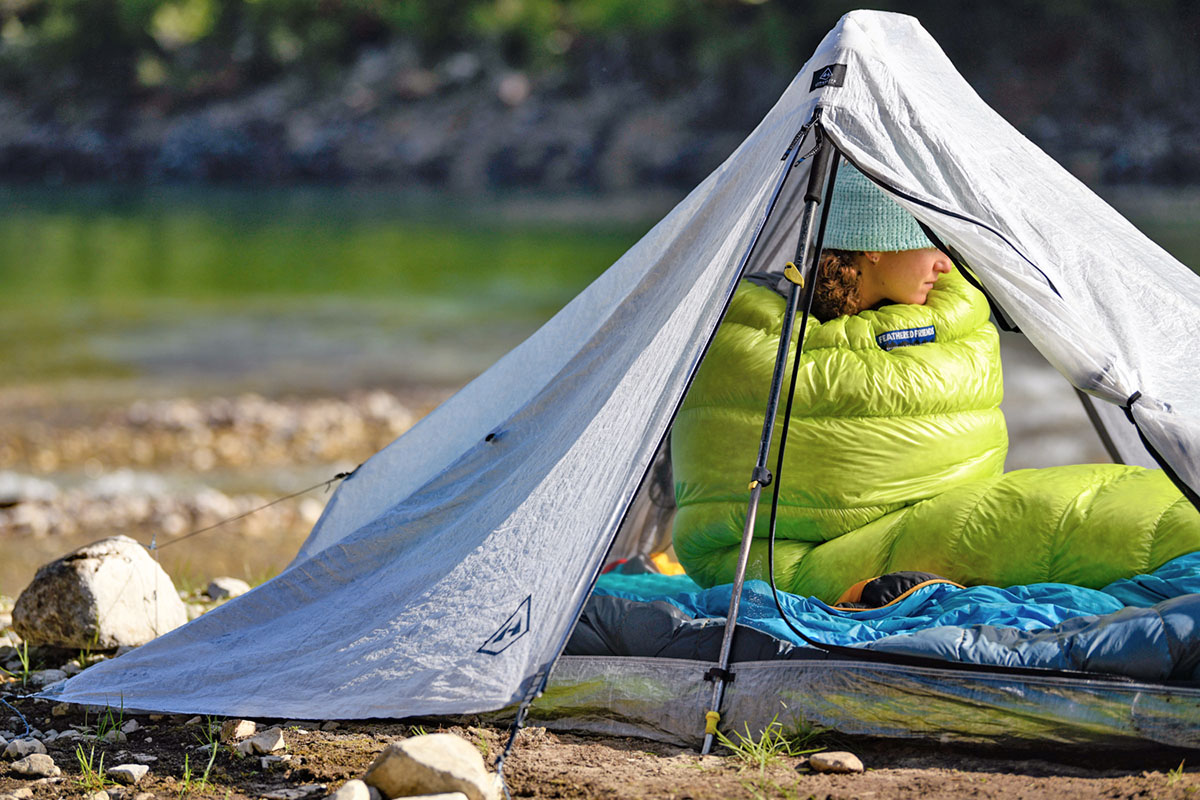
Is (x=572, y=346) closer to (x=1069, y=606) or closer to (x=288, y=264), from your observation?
(x=1069, y=606)

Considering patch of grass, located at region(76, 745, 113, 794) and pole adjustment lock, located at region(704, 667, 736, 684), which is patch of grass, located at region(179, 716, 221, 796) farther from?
pole adjustment lock, located at region(704, 667, 736, 684)

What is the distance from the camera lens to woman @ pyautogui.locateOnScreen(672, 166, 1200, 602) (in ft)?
10.5

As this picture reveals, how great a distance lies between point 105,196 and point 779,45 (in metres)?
24.1

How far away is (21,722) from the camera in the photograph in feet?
11.0

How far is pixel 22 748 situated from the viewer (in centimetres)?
308

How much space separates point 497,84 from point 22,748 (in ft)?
140

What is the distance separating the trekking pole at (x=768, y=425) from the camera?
296cm

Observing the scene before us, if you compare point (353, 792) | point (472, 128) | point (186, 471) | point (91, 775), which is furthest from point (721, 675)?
point (472, 128)

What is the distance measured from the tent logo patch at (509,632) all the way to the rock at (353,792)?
0.44 metres

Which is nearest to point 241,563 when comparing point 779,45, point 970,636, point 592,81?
point 970,636

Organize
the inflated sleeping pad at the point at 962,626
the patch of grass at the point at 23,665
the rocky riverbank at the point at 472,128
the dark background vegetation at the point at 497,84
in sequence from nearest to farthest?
the inflated sleeping pad at the point at 962,626 → the patch of grass at the point at 23,665 → the rocky riverbank at the point at 472,128 → the dark background vegetation at the point at 497,84

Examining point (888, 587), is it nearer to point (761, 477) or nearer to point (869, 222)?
point (761, 477)

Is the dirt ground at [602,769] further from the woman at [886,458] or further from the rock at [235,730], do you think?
the woman at [886,458]

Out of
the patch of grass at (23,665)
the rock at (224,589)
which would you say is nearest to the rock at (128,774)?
the patch of grass at (23,665)
